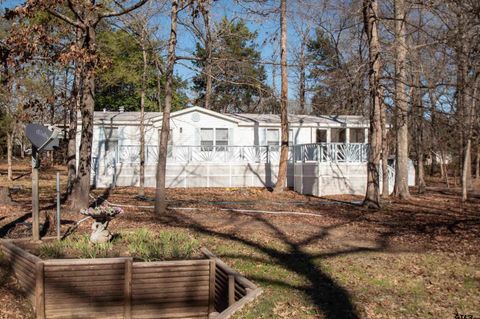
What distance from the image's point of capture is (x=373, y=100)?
1434 centimetres

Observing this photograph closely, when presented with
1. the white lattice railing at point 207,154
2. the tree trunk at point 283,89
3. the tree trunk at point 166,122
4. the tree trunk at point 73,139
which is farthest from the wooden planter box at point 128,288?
the white lattice railing at point 207,154

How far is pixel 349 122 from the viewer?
24828 millimetres

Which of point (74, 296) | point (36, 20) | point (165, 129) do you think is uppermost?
point (36, 20)

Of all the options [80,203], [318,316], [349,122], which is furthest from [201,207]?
[349,122]

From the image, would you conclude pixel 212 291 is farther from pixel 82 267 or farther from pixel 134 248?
pixel 82 267

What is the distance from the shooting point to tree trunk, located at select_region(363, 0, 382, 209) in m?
14.1

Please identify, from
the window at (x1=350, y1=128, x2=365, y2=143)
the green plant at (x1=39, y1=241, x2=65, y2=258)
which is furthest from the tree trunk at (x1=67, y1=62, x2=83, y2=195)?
the window at (x1=350, y1=128, x2=365, y2=143)

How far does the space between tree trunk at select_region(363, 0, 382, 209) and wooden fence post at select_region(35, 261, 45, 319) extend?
33.6 ft

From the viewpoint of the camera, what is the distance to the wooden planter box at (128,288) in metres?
6.62

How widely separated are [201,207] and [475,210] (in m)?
8.19

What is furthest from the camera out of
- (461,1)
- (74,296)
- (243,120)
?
(243,120)

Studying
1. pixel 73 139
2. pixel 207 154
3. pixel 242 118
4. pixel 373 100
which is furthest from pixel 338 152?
pixel 73 139

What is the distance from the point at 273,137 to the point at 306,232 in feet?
44.5

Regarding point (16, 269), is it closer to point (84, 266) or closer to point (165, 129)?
point (84, 266)
